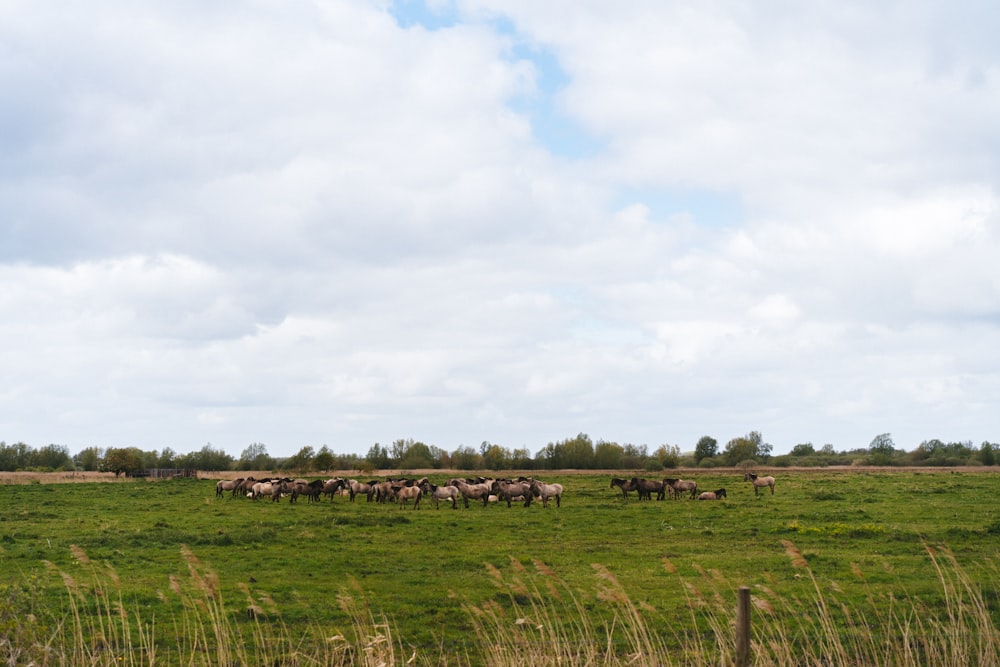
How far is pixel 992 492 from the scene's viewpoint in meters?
41.1

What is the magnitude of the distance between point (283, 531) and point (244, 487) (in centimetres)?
2253

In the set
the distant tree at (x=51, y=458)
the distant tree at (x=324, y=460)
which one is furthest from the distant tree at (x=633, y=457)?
the distant tree at (x=51, y=458)

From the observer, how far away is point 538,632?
12477mm

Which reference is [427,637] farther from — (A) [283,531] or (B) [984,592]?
(A) [283,531]

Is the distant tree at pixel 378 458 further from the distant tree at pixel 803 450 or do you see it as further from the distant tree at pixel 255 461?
the distant tree at pixel 803 450

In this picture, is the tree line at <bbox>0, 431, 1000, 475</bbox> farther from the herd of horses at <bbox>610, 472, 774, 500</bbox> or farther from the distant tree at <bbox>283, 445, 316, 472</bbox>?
the herd of horses at <bbox>610, 472, 774, 500</bbox>

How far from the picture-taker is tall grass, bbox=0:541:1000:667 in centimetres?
797

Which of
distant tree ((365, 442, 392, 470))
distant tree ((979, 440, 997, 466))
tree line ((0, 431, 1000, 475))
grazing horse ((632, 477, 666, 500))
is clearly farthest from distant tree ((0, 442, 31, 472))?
distant tree ((979, 440, 997, 466))

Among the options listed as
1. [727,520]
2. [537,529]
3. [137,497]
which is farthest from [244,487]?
[727,520]

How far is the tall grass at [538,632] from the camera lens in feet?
26.2

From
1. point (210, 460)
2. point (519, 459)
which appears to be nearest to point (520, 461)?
point (519, 459)

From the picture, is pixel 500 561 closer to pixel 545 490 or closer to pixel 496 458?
pixel 545 490

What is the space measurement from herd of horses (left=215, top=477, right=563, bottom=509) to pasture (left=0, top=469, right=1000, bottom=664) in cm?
102

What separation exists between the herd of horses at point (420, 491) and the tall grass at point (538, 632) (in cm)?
2276
